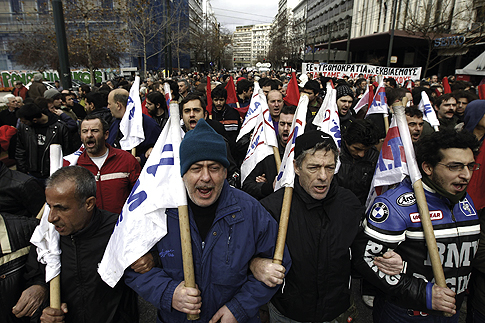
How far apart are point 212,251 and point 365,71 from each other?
1384 centimetres

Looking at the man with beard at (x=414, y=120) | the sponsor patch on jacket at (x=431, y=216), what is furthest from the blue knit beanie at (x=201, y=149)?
the man with beard at (x=414, y=120)

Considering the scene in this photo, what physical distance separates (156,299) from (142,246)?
1.02ft

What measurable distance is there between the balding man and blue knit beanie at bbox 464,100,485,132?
13.1ft

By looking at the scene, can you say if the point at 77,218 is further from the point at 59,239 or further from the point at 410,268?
the point at 410,268

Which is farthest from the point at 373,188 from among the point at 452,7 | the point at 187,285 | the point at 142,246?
the point at 452,7

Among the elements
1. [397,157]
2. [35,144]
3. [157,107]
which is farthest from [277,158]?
[35,144]

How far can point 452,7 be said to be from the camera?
2200cm

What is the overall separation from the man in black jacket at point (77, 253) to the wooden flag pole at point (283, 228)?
118 centimetres

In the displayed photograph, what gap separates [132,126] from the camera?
13.1ft

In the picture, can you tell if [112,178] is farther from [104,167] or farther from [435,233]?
[435,233]

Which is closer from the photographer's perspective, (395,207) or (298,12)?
(395,207)

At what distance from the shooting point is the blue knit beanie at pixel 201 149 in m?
1.80

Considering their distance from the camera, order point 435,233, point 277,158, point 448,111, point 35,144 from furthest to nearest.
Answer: point 448,111, point 35,144, point 277,158, point 435,233

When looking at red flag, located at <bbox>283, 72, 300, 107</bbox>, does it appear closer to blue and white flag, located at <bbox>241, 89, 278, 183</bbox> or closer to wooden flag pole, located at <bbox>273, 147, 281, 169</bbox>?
blue and white flag, located at <bbox>241, 89, 278, 183</bbox>
